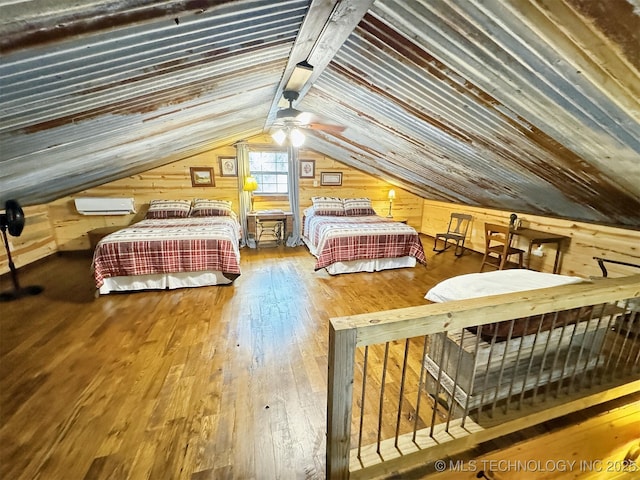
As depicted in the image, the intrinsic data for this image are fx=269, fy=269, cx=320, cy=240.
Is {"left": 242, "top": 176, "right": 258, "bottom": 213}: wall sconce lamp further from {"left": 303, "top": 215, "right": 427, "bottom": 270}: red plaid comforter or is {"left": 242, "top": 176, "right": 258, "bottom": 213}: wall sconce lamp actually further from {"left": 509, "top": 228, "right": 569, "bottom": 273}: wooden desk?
{"left": 509, "top": 228, "right": 569, "bottom": 273}: wooden desk

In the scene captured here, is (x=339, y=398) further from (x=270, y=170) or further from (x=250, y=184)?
(x=270, y=170)

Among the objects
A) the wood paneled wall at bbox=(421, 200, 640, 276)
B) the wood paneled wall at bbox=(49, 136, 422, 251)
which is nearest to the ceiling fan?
the wood paneled wall at bbox=(49, 136, 422, 251)

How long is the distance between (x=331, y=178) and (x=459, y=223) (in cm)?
258

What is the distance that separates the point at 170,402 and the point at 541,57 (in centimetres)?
271

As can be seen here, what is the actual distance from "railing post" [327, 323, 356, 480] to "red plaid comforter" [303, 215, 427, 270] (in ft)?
8.68

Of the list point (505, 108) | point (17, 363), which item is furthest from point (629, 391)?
point (17, 363)

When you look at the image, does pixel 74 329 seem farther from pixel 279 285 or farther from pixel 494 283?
pixel 494 283

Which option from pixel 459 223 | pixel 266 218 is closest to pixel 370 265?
pixel 459 223

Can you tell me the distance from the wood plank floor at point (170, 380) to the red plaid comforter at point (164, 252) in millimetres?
276

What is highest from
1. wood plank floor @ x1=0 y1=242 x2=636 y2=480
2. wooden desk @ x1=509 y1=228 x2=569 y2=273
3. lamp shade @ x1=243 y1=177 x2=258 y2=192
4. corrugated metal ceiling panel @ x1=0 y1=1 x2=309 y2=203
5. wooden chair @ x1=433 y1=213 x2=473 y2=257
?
corrugated metal ceiling panel @ x1=0 y1=1 x2=309 y2=203

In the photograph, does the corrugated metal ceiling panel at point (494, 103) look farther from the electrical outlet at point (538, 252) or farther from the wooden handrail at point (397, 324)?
the wooden handrail at point (397, 324)

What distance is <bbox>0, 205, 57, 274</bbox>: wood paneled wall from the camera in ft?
11.8

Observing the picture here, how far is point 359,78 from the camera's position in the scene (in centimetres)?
211

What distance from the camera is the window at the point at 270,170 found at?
5273 mm
